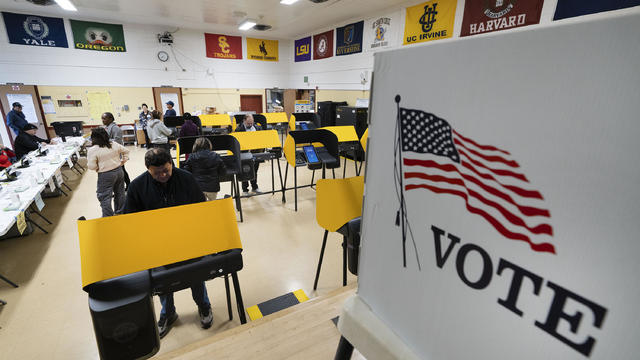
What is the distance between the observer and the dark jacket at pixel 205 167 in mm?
3406

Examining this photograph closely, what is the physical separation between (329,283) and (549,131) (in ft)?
8.93

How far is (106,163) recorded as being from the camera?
137 inches

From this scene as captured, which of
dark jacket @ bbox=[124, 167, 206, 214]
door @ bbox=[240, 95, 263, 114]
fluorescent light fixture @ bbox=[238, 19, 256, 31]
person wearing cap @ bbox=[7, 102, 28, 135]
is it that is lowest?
dark jacket @ bbox=[124, 167, 206, 214]

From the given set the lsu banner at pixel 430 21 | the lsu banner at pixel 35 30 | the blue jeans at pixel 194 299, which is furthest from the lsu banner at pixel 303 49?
the blue jeans at pixel 194 299

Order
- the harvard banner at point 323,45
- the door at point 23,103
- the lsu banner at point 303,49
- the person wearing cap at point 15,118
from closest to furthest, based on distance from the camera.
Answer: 1. the person wearing cap at point 15,118
2. the door at point 23,103
3. the harvard banner at point 323,45
4. the lsu banner at point 303,49

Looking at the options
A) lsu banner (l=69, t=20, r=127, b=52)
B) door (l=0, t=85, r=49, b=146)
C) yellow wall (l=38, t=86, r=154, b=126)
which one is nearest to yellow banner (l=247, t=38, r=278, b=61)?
yellow wall (l=38, t=86, r=154, b=126)

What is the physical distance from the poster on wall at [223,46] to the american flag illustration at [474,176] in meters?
11.6

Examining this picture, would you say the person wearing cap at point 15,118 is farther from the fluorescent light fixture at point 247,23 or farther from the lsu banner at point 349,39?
the lsu banner at point 349,39

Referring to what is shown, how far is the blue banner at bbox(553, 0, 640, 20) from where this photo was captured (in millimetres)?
3393

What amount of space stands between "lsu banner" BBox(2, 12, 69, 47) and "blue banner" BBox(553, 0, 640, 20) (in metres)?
11.8

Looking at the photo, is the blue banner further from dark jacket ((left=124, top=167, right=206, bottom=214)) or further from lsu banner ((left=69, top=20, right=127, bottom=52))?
lsu banner ((left=69, top=20, right=127, bottom=52))

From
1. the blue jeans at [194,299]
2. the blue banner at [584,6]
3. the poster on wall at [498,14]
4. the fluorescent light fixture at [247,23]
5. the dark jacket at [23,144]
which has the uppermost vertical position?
the fluorescent light fixture at [247,23]

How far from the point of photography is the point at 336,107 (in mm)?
8547

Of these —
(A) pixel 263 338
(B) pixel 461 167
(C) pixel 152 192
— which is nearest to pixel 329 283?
(A) pixel 263 338
